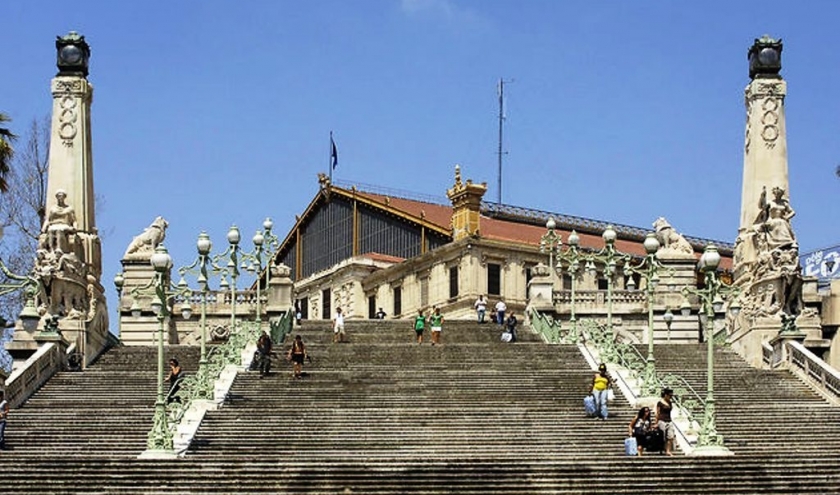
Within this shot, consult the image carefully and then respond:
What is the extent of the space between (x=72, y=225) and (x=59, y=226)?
0.62m

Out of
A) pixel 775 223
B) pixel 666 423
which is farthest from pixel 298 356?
pixel 775 223

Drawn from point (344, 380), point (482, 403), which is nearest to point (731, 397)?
point (482, 403)

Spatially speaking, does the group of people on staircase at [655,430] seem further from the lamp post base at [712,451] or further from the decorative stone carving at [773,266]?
the decorative stone carving at [773,266]

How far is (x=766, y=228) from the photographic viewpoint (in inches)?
1956

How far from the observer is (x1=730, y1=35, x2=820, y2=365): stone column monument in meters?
48.7

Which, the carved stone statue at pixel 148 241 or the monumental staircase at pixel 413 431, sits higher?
the carved stone statue at pixel 148 241

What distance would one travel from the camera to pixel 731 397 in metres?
41.2

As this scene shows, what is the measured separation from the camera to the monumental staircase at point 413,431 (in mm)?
30125

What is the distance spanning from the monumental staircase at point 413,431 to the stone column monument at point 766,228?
2.03m

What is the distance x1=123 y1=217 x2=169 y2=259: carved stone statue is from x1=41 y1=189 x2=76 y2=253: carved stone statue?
1071 cm

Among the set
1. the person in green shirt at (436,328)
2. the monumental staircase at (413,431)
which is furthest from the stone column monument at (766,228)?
the person in green shirt at (436,328)

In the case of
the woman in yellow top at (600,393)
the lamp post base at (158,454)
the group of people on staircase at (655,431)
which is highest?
the woman in yellow top at (600,393)

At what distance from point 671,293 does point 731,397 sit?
59.8ft

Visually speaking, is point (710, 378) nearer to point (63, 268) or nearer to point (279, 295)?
point (63, 268)
